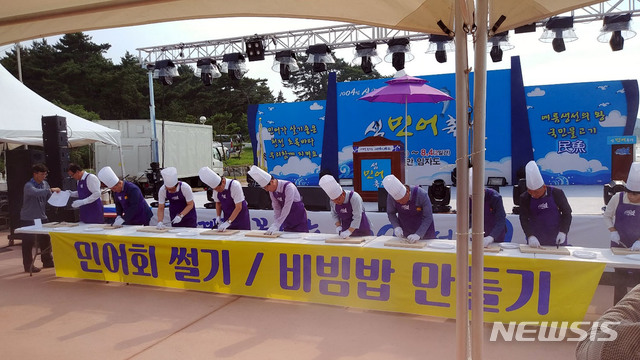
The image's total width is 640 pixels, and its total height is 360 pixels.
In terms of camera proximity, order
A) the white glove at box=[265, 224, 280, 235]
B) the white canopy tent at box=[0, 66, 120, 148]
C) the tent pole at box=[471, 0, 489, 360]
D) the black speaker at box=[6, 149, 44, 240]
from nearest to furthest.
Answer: the tent pole at box=[471, 0, 489, 360] → the white glove at box=[265, 224, 280, 235] → the black speaker at box=[6, 149, 44, 240] → the white canopy tent at box=[0, 66, 120, 148]

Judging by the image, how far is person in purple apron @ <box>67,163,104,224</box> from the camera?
5.85m

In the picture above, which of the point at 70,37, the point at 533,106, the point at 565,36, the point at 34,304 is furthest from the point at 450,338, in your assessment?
the point at 70,37

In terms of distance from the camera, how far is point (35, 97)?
32.6 feet

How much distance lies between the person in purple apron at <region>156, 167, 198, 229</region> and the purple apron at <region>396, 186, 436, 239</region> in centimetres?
273

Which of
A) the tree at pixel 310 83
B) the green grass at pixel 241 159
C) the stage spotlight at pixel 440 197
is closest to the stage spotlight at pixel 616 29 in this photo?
the stage spotlight at pixel 440 197

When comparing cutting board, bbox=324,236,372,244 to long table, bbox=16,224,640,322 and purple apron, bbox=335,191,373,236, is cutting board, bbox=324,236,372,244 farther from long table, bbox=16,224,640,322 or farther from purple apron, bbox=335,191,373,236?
purple apron, bbox=335,191,373,236

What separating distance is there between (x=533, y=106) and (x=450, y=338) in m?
9.81

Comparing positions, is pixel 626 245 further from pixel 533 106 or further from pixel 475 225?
pixel 533 106

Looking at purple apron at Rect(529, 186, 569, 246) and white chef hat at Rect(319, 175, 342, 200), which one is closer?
purple apron at Rect(529, 186, 569, 246)

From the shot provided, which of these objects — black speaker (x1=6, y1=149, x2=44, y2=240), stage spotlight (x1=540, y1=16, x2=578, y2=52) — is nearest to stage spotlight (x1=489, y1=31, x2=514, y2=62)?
stage spotlight (x1=540, y1=16, x2=578, y2=52)

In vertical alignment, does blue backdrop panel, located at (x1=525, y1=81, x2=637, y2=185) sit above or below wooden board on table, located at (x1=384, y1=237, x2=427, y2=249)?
above

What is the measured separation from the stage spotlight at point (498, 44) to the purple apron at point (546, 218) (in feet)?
17.6

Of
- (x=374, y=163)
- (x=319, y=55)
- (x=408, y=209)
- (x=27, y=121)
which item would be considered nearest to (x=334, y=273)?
(x=408, y=209)

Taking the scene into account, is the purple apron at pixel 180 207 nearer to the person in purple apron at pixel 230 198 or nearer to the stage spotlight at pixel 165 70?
the person in purple apron at pixel 230 198
